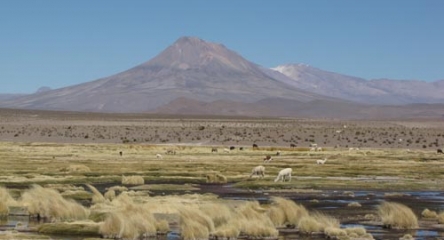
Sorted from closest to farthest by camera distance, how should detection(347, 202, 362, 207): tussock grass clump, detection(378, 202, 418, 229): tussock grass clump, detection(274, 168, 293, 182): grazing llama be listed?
detection(378, 202, 418, 229): tussock grass clump → detection(347, 202, 362, 207): tussock grass clump → detection(274, 168, 293, 182): grazing llama

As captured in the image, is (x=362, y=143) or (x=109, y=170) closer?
(x=109, y=170)

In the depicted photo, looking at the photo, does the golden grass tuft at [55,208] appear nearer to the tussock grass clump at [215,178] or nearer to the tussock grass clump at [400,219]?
the tussock grass clump at [400,219]

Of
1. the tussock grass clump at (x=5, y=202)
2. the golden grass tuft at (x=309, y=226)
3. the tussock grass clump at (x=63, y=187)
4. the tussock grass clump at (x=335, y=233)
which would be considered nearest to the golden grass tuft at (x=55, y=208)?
the tussock grass clump at (x=5, y=202)

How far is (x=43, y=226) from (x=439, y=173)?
30.9m

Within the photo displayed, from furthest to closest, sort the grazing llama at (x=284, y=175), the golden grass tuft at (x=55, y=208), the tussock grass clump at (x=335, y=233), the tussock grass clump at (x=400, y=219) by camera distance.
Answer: the grazing llama at (x=284, y=175), the golden grass tuft at (x=55, y=208), the tussock grass clump at (x=400, y=219), the tussock grass clump at (x=335, y=233)

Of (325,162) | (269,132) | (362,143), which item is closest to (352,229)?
(325,162)

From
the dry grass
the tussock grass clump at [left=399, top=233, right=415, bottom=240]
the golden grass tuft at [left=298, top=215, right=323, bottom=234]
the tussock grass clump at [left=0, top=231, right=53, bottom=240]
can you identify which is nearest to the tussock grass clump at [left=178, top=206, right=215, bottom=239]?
the dry grass

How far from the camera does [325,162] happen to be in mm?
58219

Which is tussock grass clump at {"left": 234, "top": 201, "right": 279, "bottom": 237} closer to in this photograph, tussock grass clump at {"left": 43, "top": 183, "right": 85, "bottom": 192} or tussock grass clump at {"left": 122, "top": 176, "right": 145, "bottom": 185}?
tussock grass clump at {"left": 43, "top": 183, "right": 85, "bottom": 192}

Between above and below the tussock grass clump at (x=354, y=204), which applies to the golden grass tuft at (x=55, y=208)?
above

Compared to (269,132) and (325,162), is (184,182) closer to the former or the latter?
(325,162)

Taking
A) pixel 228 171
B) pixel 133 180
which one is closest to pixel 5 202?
pixel 133 180

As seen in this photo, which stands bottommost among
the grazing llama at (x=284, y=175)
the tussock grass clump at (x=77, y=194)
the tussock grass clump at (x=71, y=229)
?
the tussock grass clump at (x=71, y=229)

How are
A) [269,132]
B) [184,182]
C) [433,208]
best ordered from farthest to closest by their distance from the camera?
[269,132] → [184,182] → [433,208]
